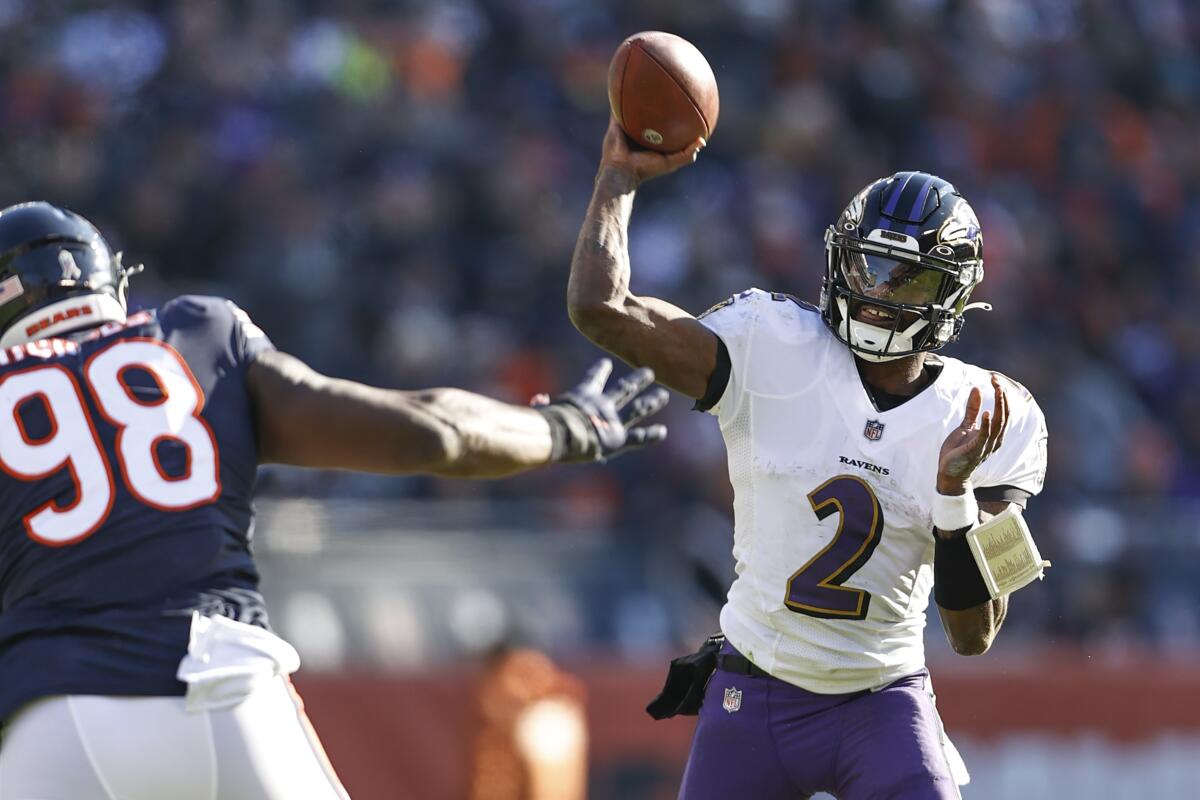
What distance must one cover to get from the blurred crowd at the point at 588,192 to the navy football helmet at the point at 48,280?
211 inches

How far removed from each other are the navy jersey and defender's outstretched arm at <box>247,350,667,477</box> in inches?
3.3

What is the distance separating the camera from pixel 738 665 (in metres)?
4.21

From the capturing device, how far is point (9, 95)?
35.3ft

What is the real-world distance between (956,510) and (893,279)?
0.62m

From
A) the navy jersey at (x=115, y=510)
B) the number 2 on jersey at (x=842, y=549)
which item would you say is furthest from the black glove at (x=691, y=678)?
the navy jersey at (x=115, y=510)

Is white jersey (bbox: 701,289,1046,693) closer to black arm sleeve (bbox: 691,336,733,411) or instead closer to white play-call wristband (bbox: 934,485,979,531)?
black arm sleeve (bbox: 691,336,733,411)

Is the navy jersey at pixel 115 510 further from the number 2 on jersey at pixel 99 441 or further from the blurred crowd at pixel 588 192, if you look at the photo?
the blurred crowd at pixel 588 192

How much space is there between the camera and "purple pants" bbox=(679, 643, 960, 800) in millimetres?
3988

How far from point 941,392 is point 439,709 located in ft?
15.5

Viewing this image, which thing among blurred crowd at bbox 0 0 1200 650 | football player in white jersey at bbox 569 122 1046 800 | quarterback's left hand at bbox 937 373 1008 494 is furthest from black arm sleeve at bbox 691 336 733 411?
blurred crowd at bbox 0 0 1200 650

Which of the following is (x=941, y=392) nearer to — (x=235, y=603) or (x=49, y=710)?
(x=235, y=603)

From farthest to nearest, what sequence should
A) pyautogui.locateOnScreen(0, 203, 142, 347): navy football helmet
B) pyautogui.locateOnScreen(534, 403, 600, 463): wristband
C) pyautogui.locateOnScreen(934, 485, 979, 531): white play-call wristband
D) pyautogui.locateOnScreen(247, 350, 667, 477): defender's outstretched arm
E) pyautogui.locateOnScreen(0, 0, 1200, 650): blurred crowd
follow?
pyautogui.locateOnScreen(0, 0, 1200, 650): blurred crowd → pyautogui.locateOnScreen(934, 485, 979, 531): white play-call wristband → pyautogui.locateOnScreen(534, 403, 600, 463): wristband → pyautogui.locateOnScreen(0, 203, 142, 347): navy football helmet → pyautogui.locateOnScreen(247, 350, 667, 477): defender's outstretched arm

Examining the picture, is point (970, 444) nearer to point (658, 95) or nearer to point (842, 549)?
point (842, 549)

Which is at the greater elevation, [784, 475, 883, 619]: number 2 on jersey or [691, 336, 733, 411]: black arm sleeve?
[691, 336, 733, 411]: black arm sleeve
